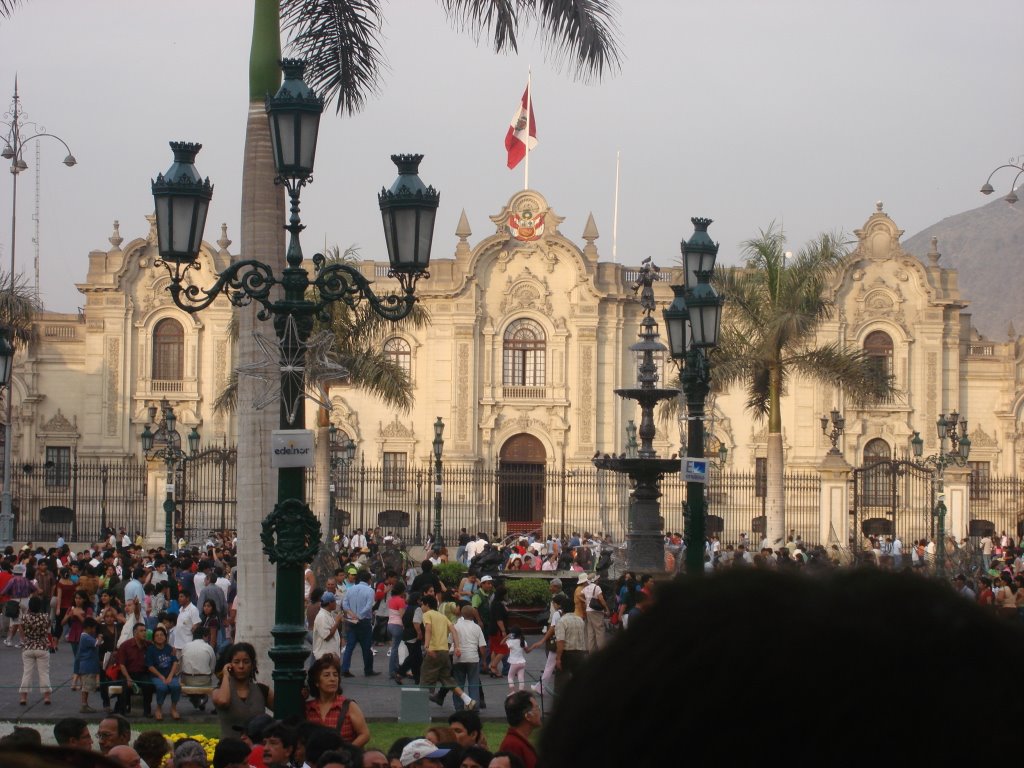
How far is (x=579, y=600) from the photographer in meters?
13.9

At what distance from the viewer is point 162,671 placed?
1392 cm

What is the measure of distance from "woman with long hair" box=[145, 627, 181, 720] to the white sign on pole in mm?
5154

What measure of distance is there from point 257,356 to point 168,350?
33.7 meters

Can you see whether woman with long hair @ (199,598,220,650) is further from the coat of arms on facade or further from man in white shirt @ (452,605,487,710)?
the coat of arms on facade

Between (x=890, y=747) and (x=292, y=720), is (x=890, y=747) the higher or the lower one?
the higher one

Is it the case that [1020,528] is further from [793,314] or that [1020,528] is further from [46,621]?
[46,621]

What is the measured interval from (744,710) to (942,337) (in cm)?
4611

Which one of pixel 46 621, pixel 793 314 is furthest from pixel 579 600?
pixel 793 314

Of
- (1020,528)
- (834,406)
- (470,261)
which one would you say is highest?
(470,261)

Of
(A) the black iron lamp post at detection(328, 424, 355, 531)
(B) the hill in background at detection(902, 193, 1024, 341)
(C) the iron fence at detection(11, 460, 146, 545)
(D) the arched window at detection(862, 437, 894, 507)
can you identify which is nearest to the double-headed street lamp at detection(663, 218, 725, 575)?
(A) the black iron lamp post at detection(328, 424, 355, 531)

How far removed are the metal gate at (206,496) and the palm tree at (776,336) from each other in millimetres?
13208

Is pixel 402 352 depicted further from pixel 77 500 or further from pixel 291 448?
pixel 291 448

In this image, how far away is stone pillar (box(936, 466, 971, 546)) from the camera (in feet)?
115

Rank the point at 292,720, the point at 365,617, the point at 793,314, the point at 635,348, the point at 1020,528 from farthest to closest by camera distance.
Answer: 1. the point at 1020,528
2. the point at 793,314
3. the point at 635,348
4. the point at 365,617
5. the point at 292,720
